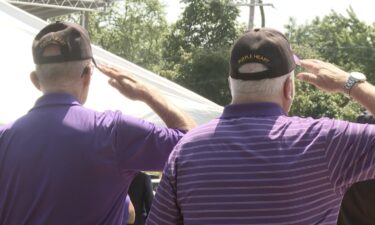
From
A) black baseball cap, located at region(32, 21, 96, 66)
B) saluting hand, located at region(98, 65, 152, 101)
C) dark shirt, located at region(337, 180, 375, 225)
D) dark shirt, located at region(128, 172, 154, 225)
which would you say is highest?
black baseball cap, located at region(32, 21, 96, 66)

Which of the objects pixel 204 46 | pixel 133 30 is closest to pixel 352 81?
pixel 204 46

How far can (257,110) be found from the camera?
1874 mm

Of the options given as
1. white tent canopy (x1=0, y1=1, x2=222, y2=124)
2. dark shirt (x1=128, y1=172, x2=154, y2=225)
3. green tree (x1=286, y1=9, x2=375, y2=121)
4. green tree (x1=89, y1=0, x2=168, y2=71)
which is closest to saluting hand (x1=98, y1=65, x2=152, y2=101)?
white tent canopy (x1=0, y1=1, x2=222, y2=124)

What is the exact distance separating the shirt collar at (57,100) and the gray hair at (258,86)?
614 mm

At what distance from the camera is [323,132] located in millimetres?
1789

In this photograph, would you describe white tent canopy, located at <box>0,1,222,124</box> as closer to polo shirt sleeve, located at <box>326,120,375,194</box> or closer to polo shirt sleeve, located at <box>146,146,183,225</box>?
polo shirt sleeve, located at <box>146,146,183,225</box>

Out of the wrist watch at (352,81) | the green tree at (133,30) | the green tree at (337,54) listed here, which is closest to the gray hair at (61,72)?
the wrist watch at (352,81)

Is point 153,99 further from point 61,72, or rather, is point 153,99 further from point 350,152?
point 350,152

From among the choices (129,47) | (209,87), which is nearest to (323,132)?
(209,87)

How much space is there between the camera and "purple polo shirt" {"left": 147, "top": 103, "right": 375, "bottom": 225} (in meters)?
1.76

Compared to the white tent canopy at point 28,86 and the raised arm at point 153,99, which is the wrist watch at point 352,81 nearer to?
the raised arm at point 153,99

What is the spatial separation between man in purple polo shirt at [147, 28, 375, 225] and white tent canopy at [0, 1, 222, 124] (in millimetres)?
1121

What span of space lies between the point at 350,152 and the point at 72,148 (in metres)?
0.88

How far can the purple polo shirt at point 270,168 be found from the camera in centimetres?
176
